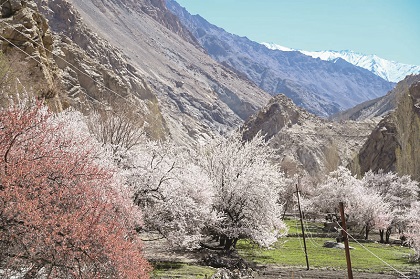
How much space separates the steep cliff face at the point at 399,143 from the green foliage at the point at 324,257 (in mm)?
34499

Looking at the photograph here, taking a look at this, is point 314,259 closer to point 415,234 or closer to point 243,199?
point 415,234

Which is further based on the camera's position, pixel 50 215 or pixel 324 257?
pixel 324 257

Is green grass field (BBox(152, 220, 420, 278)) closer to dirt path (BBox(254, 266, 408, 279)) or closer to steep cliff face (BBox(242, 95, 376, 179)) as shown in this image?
dirt path (BBox(254, 266, 408, 279))

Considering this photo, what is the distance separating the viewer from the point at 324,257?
3484cm

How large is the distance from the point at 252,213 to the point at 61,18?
140973 millimetres

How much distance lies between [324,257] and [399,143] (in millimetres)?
61331

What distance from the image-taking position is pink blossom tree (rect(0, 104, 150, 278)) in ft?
32.6

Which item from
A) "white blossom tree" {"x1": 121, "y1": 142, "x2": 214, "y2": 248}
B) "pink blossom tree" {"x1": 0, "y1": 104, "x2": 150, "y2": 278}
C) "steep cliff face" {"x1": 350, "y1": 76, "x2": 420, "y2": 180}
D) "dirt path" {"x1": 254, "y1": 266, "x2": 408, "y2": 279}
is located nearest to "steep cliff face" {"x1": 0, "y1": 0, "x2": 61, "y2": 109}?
"white blossom tree" {"x1": 121, "y1": 142, "x2": 214, "y2": 248}

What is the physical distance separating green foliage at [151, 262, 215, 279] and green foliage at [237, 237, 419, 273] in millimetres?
9178

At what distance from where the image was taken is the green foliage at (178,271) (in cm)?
1958

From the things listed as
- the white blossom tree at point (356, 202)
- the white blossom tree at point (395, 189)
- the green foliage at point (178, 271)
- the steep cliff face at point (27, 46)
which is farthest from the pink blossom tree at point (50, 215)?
the white blossom tree at point (395, 189)

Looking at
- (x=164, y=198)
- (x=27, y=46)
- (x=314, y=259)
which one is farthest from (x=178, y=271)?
(x=27, y=46)

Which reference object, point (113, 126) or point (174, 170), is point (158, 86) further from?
point (174, 170)

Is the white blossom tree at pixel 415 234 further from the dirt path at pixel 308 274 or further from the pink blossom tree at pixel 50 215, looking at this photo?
the pink blossom tree at pixel 50 215
